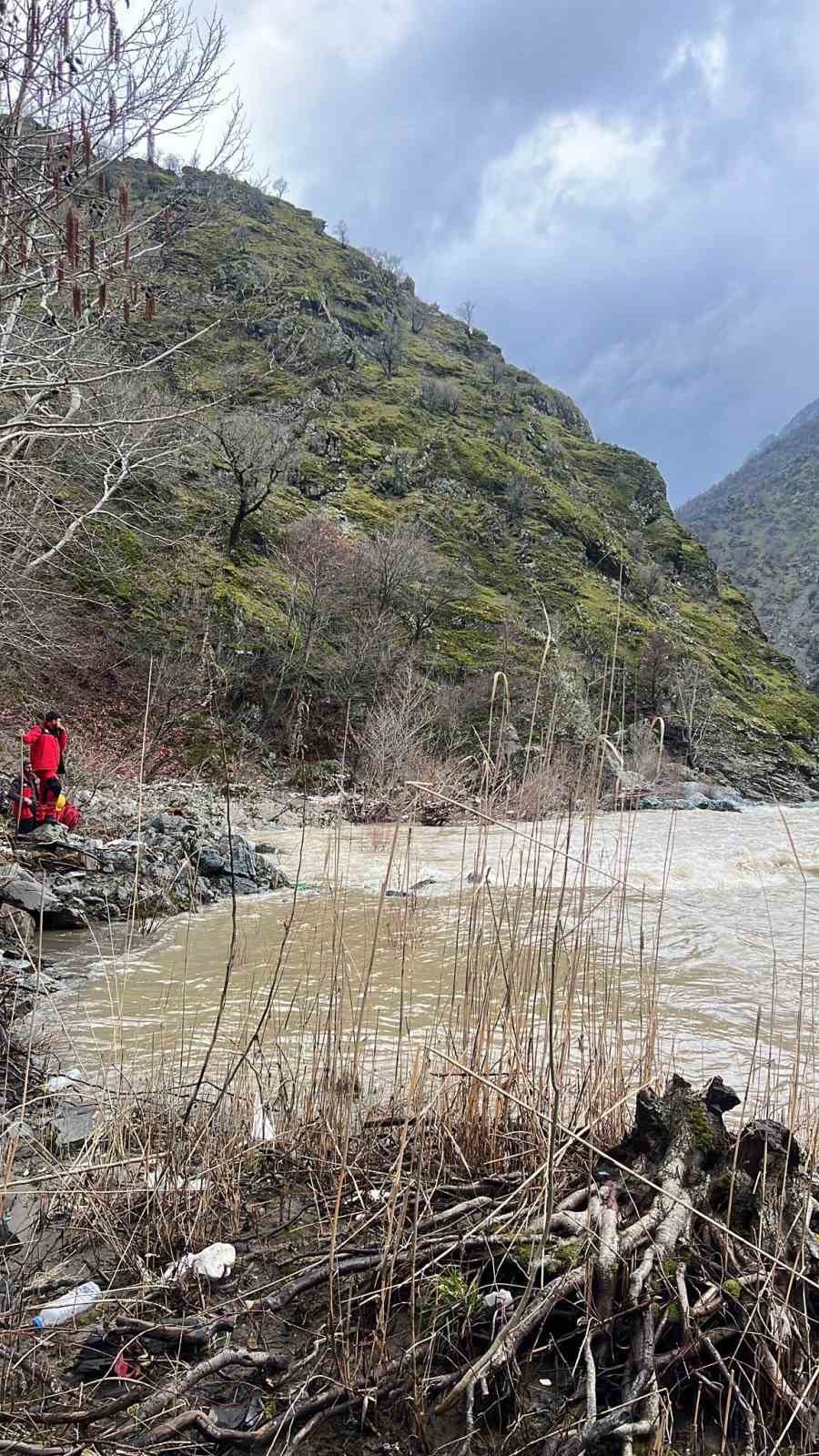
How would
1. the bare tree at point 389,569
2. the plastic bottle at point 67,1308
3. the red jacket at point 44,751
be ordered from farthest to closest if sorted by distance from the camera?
the bare tree at point 389,569 < the red jacket at point 44,751 < the plastic bottle at point 67,1308

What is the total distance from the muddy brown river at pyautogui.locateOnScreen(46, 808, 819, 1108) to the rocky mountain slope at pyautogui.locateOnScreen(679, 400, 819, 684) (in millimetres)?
63662

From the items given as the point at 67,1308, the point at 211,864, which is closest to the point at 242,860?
the point at 211,864

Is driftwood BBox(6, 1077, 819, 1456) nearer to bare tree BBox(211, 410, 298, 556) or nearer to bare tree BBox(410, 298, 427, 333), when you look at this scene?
bare tree BBox(211, 410, 298, 556)

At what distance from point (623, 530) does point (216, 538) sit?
41580 mm

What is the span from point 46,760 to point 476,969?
9.20m

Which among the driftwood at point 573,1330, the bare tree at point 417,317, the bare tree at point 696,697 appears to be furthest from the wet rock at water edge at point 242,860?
the bare tree at point 417,317

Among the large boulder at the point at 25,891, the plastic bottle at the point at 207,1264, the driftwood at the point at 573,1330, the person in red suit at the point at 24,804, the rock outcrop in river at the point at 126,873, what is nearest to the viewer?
the driftwood at the point at 573,1330

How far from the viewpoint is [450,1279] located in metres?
1.81

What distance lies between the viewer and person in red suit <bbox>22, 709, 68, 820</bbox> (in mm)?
10266

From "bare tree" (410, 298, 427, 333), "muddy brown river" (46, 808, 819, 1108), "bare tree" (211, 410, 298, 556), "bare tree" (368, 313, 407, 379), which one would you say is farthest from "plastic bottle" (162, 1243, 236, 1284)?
"bare tree" (410, 298, 427, 333)

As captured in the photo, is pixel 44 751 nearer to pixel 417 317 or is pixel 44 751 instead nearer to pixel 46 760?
pixel 46 760

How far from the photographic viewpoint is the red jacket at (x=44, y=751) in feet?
33.6

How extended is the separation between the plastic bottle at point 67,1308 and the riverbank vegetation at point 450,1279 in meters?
0.04

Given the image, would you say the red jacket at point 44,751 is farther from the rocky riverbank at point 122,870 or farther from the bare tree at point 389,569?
the bare tree at point 389,569
